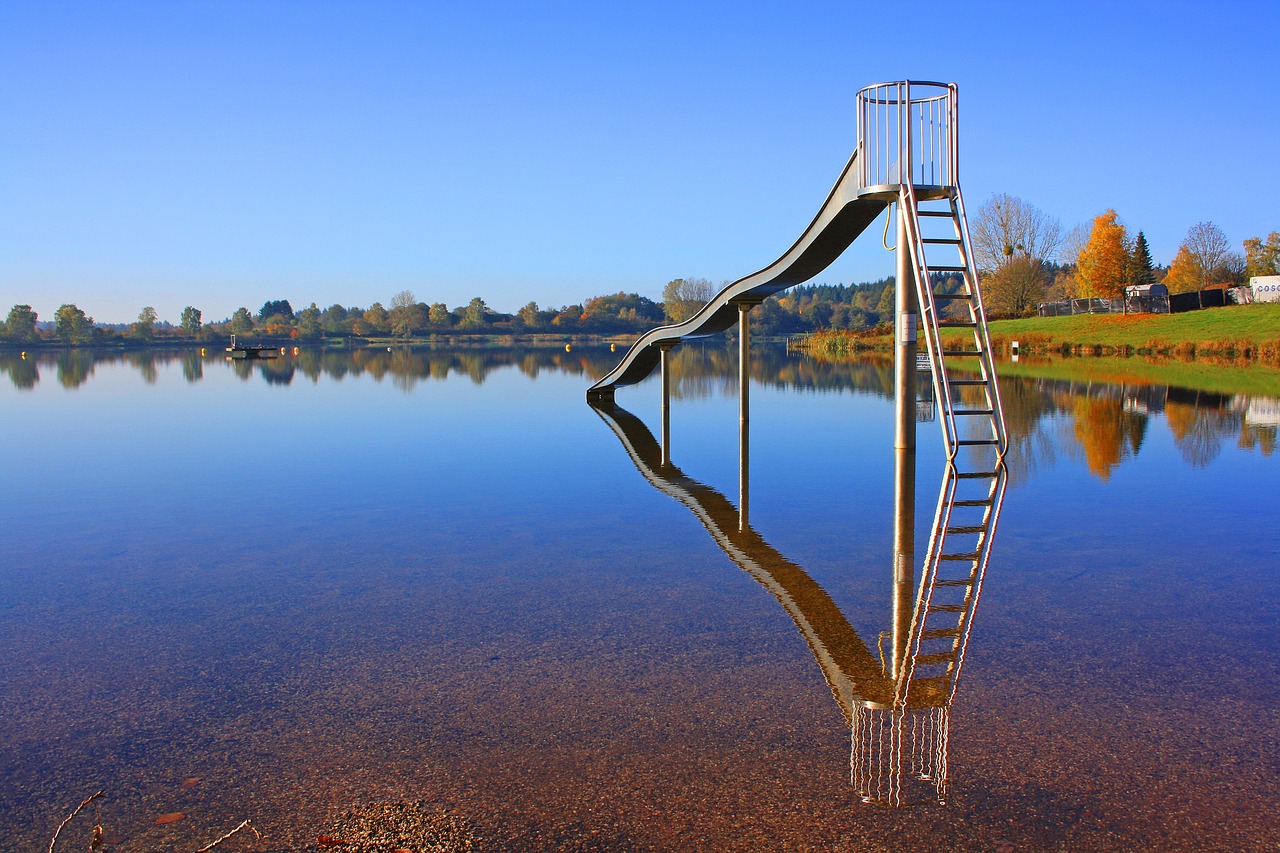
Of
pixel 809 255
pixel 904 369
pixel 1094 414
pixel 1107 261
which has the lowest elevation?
pixel 1094 414

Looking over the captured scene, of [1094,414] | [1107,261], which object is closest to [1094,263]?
[1107,261]

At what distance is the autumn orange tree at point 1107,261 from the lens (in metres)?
74.6

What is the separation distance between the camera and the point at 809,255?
13.5m

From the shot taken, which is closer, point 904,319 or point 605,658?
point 605,658

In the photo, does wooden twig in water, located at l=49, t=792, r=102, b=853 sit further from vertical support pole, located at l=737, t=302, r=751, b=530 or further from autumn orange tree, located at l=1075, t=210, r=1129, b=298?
autumn orange tree, located at l=1075, t=210, r=1129, b=298

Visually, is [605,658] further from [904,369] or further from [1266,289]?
[1266,289]

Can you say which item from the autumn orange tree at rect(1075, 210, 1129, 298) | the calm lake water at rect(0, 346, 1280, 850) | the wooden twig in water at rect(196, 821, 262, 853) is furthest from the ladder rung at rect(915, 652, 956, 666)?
the autumn orange tree at rect(1075, 210, 1129, 298)

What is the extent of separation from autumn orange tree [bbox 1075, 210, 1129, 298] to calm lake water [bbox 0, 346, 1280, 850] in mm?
68048

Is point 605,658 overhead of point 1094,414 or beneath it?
beneath

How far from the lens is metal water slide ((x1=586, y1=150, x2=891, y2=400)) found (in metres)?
11.8

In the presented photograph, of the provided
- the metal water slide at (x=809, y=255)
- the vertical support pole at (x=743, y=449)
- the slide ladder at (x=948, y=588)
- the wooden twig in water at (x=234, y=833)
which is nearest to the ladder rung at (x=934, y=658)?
the slide ladder at (x=948, y=588)

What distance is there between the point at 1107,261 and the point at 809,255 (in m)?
71.5

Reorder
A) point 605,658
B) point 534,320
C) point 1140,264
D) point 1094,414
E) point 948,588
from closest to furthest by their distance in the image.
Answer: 1. point 605,658
2. point 948,588
3. point 1094,414
4. point 1140,264
5. point 534,320

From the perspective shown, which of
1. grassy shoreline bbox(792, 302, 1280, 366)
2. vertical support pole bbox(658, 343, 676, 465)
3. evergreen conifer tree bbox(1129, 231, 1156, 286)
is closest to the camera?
vertical support pole bbox(658, 343, 676, 465)
